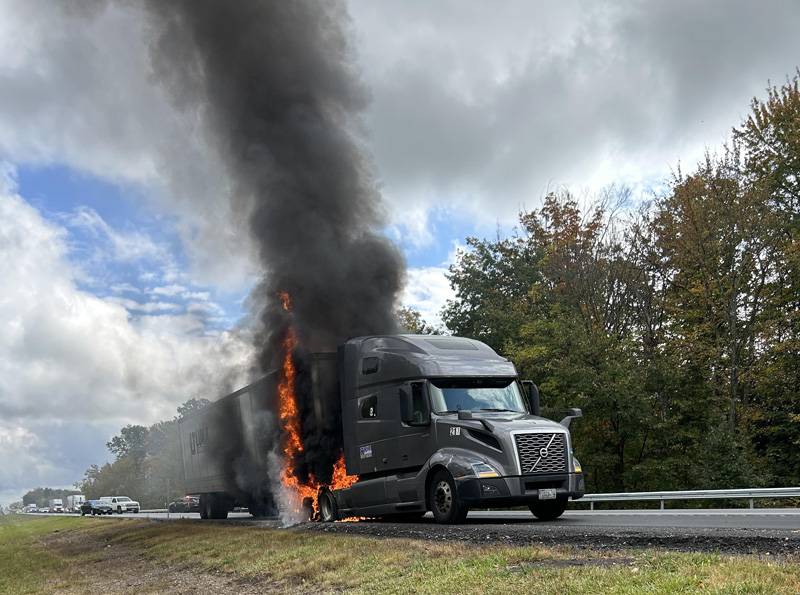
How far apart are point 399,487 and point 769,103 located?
3364 centimetres

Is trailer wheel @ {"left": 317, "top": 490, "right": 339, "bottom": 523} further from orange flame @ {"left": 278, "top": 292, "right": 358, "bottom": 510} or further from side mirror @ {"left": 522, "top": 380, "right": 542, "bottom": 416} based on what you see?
side mirror @ {"left": 522, "top": 380, "right": 542, "bottom": 416}

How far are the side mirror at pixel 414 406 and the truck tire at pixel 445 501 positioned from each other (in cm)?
108

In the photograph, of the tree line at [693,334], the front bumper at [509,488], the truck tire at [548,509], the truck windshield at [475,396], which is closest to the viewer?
the front bumper at [509,488]

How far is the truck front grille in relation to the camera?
15039 mm

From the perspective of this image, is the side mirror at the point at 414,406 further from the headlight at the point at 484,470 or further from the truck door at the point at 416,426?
the headlight at the point at 484,470

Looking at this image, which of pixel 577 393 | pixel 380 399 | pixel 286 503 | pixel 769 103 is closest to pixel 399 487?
pixel 380 399

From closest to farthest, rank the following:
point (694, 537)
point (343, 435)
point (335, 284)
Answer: point (694, 537) < point (343, 435) < point (335, 284)

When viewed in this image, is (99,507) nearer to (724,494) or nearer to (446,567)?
(724,494)

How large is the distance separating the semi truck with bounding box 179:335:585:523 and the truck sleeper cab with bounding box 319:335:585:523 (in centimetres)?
2

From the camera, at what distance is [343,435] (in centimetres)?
1867

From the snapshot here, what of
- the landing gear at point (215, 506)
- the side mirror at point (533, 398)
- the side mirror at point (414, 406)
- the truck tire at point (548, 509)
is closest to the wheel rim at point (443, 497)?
A: the side mirror at point (414, 406)

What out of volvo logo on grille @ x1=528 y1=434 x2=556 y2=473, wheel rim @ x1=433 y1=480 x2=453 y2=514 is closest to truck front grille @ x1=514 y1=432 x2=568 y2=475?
volvo logo on grille @ x1=528 y1=434 x2=556 y2=473

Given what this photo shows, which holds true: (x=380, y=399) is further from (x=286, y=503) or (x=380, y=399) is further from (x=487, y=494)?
(x=286, y=503)

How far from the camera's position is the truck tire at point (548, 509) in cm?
1672
